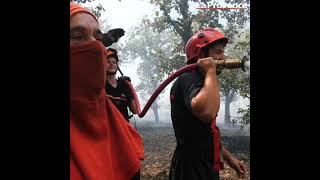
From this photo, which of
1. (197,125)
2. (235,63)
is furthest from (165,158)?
(235,63)

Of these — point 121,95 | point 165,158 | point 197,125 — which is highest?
point 121,95

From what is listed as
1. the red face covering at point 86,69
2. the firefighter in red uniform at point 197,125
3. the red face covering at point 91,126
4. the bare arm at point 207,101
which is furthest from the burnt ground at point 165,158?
the red face covering at point 86,69

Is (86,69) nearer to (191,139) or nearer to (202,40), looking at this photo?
(191,139)

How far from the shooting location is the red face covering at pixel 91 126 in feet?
4.69

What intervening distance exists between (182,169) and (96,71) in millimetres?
1446

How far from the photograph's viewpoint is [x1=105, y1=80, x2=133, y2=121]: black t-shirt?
192 inches

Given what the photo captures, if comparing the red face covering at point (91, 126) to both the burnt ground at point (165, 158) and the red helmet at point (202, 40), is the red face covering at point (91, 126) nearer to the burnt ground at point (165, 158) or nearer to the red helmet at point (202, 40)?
the red helmet at point (202, 40)

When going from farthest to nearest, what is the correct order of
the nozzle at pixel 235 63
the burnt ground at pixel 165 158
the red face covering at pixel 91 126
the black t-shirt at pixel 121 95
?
the burnt ground at pixel 165 158
the black t-shirt at pixel 121 95
the nozzle at pixel 235 63
the red face covering at pixel 91 126

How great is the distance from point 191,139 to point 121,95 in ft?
8.42

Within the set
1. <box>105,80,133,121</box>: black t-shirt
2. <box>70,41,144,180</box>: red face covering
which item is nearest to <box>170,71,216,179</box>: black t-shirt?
<box>70,41,144,180</box>: red face covering

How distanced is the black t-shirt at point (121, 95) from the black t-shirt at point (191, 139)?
7.40 feet

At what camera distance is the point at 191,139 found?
8.57 ft
